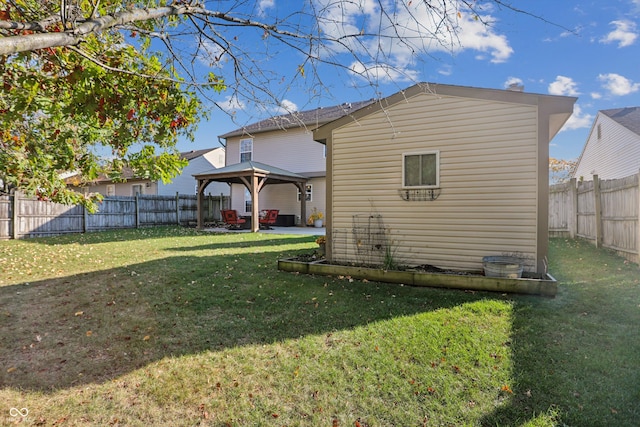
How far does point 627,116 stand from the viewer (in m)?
16.7

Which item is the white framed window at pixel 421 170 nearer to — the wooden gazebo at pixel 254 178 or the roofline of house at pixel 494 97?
the roofline of house at pixel 494 97

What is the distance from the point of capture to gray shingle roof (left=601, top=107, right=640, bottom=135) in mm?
15359

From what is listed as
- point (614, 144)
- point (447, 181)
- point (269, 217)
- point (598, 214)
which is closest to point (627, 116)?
point (614, 144)

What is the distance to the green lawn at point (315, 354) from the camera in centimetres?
243

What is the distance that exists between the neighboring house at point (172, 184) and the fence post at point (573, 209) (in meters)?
19.5

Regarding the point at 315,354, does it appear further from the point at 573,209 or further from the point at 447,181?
the point at 573,209

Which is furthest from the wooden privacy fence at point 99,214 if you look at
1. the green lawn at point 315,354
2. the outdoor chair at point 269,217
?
the green lawn at point 315,354

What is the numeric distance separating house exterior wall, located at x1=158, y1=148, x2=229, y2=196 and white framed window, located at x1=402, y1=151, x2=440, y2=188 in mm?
18673

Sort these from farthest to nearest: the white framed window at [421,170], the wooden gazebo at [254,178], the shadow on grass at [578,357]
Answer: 1. the wooden gazebo at [254,178]
2. the white framed window at [421,170]
3. the shadow on grass at [578,357]

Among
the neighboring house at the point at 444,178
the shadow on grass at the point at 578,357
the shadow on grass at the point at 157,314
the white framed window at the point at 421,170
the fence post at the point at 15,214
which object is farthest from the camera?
the fence post at the point at 15,214

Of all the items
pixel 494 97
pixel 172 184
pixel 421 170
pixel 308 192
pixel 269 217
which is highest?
pixel 494 97

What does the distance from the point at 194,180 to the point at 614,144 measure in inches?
980

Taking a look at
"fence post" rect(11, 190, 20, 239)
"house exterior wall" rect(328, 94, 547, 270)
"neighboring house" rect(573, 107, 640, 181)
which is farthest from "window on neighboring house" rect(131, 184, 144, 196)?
"neighboring house" rect(573, 107, 640, 181)

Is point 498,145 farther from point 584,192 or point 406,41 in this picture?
point 584,192
